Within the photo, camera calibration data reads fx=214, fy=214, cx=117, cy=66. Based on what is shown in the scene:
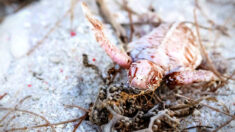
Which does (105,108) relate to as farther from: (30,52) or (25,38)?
(25,38)

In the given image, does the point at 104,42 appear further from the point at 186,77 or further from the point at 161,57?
the point at 186,77

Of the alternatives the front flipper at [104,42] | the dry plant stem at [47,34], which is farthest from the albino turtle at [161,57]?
the dry plant stem at [47,34]

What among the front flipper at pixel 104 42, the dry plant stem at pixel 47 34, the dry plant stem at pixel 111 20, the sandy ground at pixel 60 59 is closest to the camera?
the front flipper at pixel 104 42

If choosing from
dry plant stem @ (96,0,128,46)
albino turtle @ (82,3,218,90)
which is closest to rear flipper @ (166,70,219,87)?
albino turtle @ (82,3,218,90)

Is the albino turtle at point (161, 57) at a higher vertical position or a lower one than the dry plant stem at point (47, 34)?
lower

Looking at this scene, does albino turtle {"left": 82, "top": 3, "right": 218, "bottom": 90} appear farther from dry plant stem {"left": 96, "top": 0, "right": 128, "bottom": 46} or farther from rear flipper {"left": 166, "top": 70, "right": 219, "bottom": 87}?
dry plant stem {"left": 96, "top": 0, "right": 128, "bottom": 46}

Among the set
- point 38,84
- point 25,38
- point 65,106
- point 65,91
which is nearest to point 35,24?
point 25,38

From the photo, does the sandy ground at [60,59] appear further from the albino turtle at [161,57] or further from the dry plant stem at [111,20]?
the albino turtle at [161,57]
